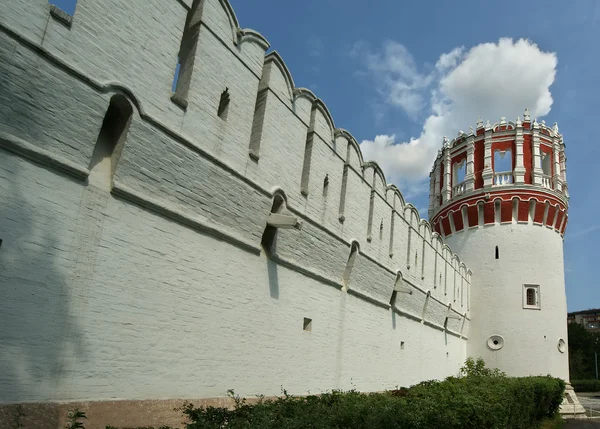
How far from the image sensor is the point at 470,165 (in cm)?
2786

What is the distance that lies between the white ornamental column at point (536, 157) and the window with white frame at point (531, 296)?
5.56 m

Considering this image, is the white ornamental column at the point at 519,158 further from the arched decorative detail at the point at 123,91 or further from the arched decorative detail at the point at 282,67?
the arched decorative detail at the point at 123,91

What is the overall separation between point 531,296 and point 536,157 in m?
7.60

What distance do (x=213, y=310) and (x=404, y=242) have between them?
32.6 ft

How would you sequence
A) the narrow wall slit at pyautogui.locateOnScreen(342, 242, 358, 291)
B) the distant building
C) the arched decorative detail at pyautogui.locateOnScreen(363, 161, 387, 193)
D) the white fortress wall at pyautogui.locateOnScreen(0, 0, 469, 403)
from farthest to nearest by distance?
1. the distant building
2. the arched decorative detail at pyautogui.locateOnScreen(363, 161, 387, 193)
3. the narrow wall slit at pyautogui.locateOnScreen(342, 242, 358, 291)
4. the white fortress wall at pyautogui.locateOnScreen(0, 0, 469, 403)

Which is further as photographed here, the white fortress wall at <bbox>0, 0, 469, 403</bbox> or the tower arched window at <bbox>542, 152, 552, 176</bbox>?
the tower arched window at <bbox>542, 152, 552, 176</bbox>

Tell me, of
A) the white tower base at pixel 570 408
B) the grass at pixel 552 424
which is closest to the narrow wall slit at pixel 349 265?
the grass at pixel 552 424

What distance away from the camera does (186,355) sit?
23.9 ft

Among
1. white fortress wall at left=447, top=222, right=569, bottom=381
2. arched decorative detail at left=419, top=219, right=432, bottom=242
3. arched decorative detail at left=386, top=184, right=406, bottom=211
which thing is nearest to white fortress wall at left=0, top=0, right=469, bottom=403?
arched decorative detail at left=386, top=184, right=406, bottom=211

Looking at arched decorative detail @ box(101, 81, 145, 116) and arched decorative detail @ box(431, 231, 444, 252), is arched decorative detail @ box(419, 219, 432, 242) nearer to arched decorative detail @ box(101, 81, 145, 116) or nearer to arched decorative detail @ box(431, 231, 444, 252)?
arched decorative detail @ box(431, 231, 444, 252)

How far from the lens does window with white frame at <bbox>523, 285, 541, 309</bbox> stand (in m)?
25.2

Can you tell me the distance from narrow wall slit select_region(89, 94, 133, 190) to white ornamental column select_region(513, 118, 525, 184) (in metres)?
23.9

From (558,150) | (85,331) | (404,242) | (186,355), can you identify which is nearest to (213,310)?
(186,355)

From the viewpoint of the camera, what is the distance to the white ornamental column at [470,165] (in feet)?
89.6
